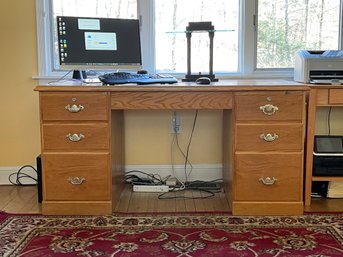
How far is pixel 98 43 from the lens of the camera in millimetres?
2977

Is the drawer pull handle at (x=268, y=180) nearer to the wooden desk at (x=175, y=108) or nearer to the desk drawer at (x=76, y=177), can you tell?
the wooden desk at (x=175, y=108)

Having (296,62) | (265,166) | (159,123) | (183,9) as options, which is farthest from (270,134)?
(183,9)

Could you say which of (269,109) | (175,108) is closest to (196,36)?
(175,108)

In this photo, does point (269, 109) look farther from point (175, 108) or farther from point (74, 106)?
point (74, 106)

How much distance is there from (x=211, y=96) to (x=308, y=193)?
3.09 feet

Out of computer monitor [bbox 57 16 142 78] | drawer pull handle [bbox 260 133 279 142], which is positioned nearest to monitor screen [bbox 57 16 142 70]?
computer monitor [bbox 57 16 142 78]

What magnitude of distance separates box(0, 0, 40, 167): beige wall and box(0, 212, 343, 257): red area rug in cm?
82

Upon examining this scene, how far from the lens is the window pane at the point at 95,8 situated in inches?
131

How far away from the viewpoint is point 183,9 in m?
3.38

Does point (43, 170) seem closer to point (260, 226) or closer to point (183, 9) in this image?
point (260, 226)

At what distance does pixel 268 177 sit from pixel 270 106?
0.44 m

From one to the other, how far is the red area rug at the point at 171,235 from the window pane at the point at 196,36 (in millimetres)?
1289

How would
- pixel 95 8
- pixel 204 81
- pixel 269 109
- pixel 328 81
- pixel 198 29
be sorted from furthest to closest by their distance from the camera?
pixel 95 8, pixel 198 29, pixel 328 81, pixel 204 81, pixel 269 109

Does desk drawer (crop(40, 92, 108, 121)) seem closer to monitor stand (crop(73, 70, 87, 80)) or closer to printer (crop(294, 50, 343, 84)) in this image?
monitor stand (crop(73, 70, 87, 80))
